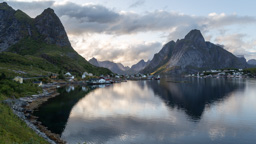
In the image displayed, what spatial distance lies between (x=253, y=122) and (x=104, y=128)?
2081 inches

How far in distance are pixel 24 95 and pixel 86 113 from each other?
40278mm

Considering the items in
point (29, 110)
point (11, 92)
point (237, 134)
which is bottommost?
point (237, 134)

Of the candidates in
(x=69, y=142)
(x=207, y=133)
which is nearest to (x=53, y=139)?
(x=69, y=142)

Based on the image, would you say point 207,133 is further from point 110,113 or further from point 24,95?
point 24,95

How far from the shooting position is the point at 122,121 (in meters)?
66.4

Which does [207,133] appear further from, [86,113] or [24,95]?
[24,95]

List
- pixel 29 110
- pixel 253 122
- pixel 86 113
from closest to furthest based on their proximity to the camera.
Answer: pixel 253 122 → pixel 29 110 → pixel 86 113

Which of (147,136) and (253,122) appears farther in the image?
(253,122)

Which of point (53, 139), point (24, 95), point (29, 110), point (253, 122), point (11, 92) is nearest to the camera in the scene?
point (53, 139)

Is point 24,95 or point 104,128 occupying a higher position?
point 24,95

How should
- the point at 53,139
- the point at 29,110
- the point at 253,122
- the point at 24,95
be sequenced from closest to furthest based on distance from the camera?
the point at 53,139 < the point at 253,122 < the point at 29,110 < the point at 24,95

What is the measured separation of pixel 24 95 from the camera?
9506 cm

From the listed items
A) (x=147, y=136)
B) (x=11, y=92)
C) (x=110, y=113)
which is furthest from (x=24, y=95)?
(x=147, y=136)

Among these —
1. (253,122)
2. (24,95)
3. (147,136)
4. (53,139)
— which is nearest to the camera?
(53,139)
